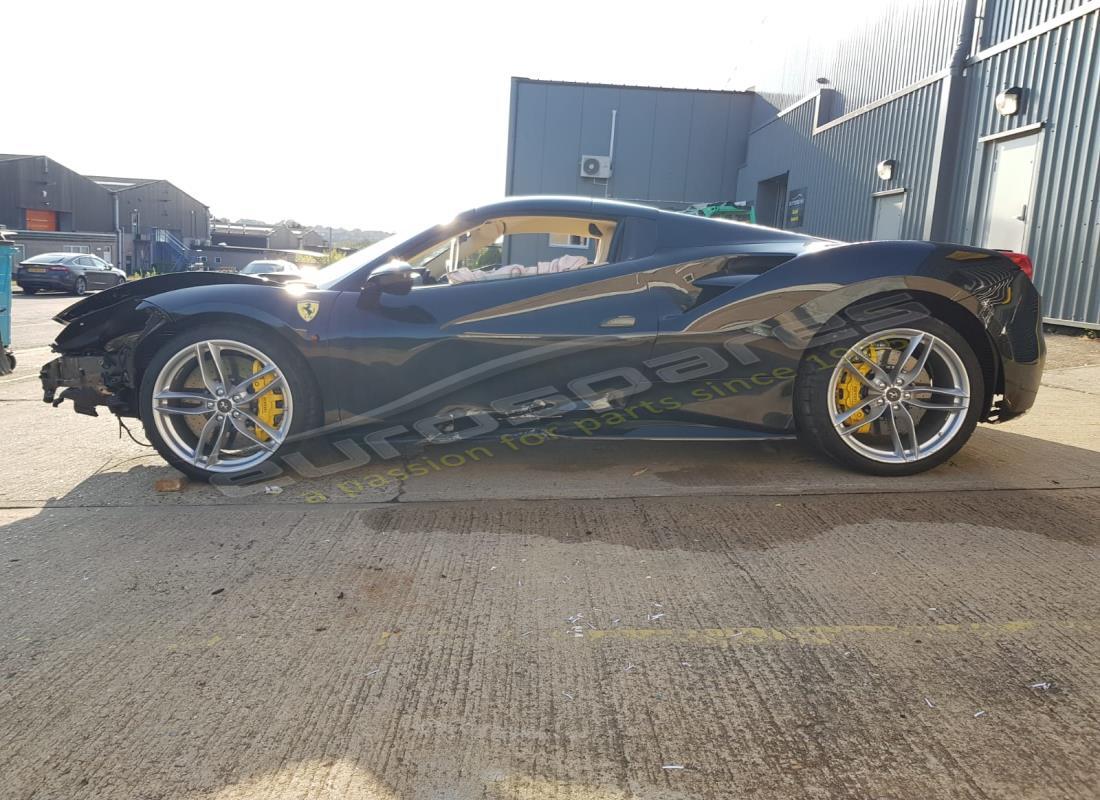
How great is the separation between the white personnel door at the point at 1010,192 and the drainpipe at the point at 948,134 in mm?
807

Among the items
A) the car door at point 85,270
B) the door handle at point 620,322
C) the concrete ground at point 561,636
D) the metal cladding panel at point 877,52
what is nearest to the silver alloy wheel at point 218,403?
the concrete ground at point 561,636

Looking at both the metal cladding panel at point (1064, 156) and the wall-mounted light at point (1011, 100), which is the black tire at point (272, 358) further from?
Answer: the wall-mounted light at point (1011, 100)

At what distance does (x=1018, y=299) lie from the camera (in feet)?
11.3

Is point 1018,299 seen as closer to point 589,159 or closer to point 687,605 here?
point 687,605

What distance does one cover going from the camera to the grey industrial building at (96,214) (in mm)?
45469

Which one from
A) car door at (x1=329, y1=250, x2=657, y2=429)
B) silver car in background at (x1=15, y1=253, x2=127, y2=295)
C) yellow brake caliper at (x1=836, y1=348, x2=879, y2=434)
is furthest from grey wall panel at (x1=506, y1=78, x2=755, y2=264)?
car door at (x1=329, y1=250, x2=657, y2=429)

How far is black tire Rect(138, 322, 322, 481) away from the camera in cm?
349

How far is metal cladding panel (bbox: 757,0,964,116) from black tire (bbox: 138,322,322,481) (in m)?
10.6

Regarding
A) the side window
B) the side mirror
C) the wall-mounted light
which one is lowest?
the side mirror

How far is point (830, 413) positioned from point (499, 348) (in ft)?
4.95

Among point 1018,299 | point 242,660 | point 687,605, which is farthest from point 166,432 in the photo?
point 1018,299

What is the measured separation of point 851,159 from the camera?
13570 millimetres

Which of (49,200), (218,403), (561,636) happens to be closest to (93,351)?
(218,403)

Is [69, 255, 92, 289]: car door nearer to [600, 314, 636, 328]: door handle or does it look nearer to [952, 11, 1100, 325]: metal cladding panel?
[952, 11, 1100, 325]: metal cladding panel
